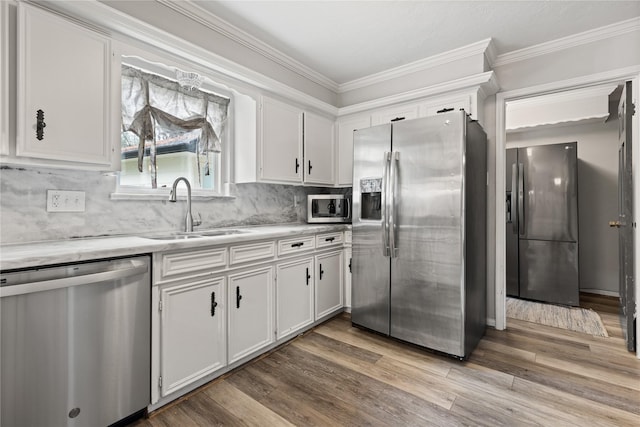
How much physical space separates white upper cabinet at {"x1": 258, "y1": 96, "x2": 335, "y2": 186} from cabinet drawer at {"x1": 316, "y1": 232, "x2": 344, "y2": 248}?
629 mm

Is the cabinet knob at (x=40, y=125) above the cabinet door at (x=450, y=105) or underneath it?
underneath

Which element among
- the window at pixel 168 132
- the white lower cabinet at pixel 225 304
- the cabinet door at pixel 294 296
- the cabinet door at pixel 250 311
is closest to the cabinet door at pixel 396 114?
the white lower cabinet at pixel 225 304

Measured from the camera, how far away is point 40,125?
1.53m

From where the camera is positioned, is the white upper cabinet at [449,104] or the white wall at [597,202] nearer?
→ the white upper cabinet at [449,104]

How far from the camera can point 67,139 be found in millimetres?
1617

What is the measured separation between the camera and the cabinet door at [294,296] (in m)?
2.52

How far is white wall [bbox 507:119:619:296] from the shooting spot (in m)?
4.03

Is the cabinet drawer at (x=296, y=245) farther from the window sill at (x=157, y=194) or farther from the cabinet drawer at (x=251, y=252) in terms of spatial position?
the window sill at (x=157, y=194)

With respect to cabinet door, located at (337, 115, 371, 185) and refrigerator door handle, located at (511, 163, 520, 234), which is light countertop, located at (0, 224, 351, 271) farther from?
refrigerator door handle, located at (511, 163, 520, 234)

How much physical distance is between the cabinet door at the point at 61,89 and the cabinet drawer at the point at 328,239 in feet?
5.74

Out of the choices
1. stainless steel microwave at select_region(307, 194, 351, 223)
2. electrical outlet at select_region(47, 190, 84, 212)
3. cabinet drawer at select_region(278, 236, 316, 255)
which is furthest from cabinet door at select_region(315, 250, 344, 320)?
electrical outlet at select_region(47, 190, 84, 212)

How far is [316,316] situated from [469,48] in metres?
2.81

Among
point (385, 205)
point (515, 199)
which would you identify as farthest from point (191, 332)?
point (515, 199)

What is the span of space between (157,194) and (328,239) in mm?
1534
